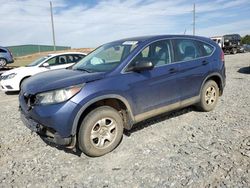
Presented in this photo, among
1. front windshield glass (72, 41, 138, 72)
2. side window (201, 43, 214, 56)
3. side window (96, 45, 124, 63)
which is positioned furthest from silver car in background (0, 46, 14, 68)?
side window (201, 43, 214, 56)

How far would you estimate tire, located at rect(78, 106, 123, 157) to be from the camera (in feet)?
12.7

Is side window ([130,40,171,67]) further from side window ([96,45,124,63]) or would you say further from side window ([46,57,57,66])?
side window ([46,57,57,66])

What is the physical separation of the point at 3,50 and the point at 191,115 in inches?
692

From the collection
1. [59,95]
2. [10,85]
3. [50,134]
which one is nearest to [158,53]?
[59,95]

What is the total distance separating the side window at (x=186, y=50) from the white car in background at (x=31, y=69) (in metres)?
5.64

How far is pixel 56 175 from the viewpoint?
11.7 feet

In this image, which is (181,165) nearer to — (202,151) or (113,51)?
(202,151)

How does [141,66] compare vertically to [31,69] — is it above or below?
above

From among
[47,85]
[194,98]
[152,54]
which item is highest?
[152,54]

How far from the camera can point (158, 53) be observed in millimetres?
4945

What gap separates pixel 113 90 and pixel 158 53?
1382 mm

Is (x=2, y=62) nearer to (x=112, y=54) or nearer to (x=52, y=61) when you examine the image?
(x=52, y=61)

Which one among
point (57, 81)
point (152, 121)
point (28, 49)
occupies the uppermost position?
point (28, 49)

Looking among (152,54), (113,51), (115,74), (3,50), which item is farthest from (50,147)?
(3,50)
